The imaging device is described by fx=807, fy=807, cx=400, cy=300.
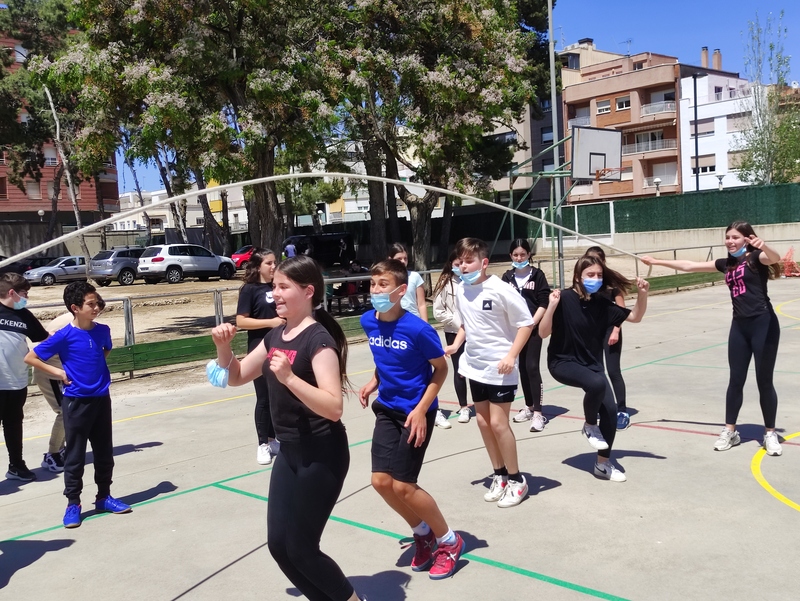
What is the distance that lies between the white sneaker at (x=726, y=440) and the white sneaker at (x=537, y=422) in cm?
164

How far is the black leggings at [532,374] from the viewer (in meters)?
8.08

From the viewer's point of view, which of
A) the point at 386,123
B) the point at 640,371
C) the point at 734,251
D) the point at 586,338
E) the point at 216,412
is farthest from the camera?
the point at 386,123

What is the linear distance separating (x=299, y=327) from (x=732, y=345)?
14.7 feet

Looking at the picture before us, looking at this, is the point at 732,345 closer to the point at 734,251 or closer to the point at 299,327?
the point at 734,251

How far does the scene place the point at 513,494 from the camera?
566cm

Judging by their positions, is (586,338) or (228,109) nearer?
(586,338)

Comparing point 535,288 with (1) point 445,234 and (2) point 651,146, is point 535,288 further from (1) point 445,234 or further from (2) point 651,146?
(2) point 651,146

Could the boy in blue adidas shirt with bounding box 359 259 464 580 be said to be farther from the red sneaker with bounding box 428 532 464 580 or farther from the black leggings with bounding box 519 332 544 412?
the black leggings with bounding box 519 332 544 412

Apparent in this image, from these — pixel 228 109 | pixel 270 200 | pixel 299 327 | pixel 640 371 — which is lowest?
pixel 640 371

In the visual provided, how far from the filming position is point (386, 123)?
898 inches

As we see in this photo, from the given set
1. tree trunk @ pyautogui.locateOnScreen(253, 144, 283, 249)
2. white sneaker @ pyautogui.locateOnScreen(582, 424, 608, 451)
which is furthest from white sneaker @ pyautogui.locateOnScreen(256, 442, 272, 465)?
tree trunk @ pyautogui.locateOnScreen(253, 144, 283, 249)

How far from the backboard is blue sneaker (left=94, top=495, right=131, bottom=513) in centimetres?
1647

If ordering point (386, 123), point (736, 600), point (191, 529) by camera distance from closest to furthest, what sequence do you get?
point (736, 600) < point (191, 529) < point (386, 123)

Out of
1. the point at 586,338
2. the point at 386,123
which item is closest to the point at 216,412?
the point at 586,338
